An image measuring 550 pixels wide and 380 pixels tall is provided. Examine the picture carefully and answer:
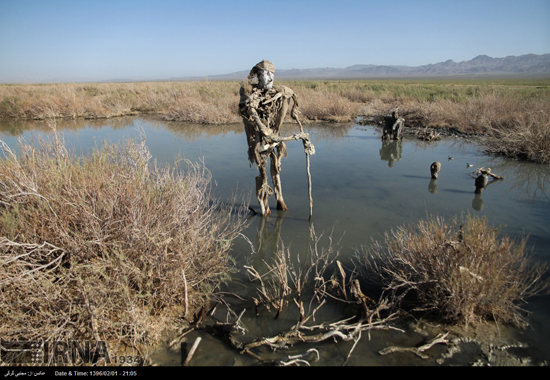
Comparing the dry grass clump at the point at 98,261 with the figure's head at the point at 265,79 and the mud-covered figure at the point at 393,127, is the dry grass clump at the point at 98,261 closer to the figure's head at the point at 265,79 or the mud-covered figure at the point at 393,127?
the figure's head at the point at 265,79

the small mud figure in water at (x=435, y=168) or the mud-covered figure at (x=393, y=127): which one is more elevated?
the mud-covered figure at (x=393, y=127)

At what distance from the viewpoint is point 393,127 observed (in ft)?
35.8

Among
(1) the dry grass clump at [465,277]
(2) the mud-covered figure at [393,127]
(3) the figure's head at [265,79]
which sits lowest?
(1) the dry grass clump at [465,277]

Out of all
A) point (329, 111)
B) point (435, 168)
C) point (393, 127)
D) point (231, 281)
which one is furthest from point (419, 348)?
point (329, 111)

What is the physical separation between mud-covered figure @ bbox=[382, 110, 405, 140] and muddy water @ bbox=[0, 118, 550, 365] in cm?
35

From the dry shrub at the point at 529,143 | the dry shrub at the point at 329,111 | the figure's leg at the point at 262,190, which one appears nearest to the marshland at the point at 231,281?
the figure's leg at the point at 262,190

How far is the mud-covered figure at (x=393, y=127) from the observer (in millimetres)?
11008

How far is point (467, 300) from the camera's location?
2.85 meters

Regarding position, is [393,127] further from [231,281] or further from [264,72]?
[231,281]

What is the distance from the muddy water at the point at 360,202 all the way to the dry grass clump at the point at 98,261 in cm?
44

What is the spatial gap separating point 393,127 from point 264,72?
7528 millimetres

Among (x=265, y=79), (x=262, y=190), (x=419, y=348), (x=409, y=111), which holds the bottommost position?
(x=419, y=348)

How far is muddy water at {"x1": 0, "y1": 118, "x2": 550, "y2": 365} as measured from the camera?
281 centimetres

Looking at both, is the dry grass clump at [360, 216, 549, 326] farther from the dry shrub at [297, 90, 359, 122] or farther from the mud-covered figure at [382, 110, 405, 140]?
the dry shrub at [297, 90, 359, 122]
